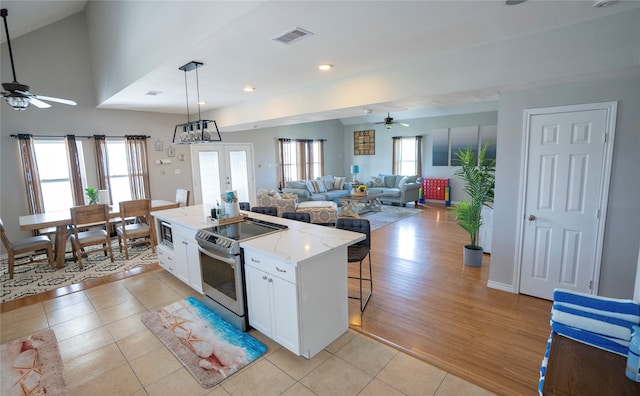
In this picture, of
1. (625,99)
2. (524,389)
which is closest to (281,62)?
(625,99)

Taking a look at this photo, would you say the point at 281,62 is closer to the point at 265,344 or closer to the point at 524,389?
the point at 265,344

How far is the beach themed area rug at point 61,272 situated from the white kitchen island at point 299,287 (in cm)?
298

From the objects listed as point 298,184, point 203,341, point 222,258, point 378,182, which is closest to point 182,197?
point 298,184

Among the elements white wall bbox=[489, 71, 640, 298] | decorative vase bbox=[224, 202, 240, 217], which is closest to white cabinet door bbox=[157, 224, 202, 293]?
decorative vase bbox=[224, 202, 240, 217]

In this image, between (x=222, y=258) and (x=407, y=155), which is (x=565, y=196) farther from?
(x=407, y=155)

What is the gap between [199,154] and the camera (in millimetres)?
7340

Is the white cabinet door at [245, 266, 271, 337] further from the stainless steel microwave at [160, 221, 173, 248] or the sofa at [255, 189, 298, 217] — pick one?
the sofa at [255, 189, 298, 217]

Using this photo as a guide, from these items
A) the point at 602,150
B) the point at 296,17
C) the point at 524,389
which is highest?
the point at 296,17

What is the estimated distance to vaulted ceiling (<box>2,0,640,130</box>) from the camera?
2.22 meters

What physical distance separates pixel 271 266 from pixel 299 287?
301 millimetres

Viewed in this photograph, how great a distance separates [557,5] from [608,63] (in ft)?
2.41

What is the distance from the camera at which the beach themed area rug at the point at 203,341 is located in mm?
2246

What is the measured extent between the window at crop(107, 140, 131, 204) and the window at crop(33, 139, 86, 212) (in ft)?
1.90

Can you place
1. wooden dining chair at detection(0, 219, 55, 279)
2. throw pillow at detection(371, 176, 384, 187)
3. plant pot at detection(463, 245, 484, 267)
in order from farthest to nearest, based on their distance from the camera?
1. throw pillow at detection(371, 176, 384, 187)
2. plant pot at detection(463, 245, 484, 267)
3. wooden dining chair at detection(0, 219, 55, 279)
